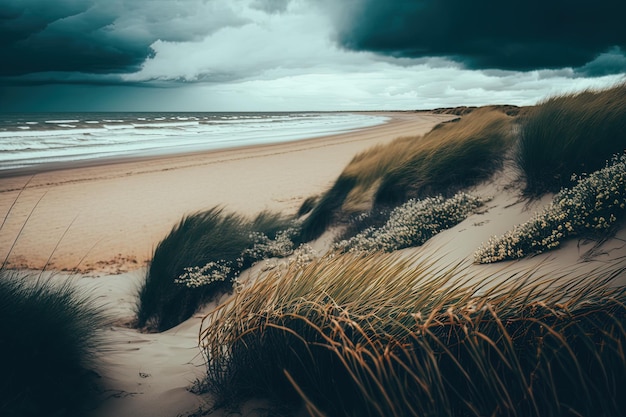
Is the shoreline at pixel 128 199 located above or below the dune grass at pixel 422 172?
below

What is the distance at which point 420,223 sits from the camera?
5.31m

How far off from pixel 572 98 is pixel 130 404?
6.44 m

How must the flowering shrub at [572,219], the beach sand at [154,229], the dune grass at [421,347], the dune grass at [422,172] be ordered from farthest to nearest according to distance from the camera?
the dune grass at [422,172] → the flowering shrub at [572,219] → the beach sand at [154,229] → the dune grass at [421,347]

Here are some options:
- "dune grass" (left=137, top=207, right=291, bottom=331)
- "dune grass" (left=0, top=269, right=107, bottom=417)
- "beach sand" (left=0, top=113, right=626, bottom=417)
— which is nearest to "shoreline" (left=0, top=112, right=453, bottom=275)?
"beach sand" (left=0, top=113, right=626, bottom=417)

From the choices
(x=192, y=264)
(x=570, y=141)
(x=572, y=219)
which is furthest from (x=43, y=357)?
(x=570, y=141)

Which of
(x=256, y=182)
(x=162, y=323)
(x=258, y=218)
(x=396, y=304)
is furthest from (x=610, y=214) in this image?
(x=256, y=182)

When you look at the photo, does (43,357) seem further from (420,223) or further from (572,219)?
(420,223)

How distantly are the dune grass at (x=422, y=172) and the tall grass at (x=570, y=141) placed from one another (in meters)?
1.03

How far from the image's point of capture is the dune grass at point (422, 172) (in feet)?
21.3

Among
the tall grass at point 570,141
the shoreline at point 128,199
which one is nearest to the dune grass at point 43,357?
the shoreline at point 128,199

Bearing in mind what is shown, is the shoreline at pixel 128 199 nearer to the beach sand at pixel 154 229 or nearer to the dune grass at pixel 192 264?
the beach sand at pixel 154 229

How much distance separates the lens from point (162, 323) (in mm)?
4879

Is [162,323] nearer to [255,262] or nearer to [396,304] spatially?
[255,262]

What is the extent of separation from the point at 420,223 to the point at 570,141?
1955mm
